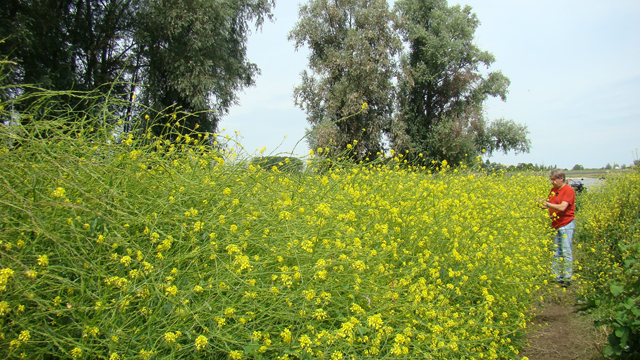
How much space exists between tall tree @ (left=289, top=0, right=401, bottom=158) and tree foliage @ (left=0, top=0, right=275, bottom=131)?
628 cm

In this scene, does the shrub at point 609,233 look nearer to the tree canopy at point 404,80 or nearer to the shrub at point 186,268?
the shrub at point 186,268

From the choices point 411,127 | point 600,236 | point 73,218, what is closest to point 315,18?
point 411,127

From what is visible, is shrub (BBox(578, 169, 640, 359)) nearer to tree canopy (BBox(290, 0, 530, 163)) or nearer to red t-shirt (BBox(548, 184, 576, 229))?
red t-shirt (BBox(548, 184, 576, 229))

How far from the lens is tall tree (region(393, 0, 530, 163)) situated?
24.6 metres

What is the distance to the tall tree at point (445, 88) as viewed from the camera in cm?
2462

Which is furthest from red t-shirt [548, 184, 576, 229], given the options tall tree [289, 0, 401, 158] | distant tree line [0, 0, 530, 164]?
tall tree [289, 0, 401, 158]

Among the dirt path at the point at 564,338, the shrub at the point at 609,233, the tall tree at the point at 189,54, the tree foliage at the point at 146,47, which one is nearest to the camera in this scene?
the dirt path at the point at 564,338

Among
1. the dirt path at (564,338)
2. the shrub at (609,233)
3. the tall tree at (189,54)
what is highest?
the tall tree at (189,54)

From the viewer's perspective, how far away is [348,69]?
23.7 meters

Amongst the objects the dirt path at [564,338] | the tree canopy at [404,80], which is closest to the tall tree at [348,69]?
the tree canopy at [404,80]

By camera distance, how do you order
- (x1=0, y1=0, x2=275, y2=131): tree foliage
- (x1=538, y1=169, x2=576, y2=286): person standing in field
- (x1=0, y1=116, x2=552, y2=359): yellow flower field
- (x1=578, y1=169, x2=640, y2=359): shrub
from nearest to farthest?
(x1=0, y1=116, x2=552, y2=359): yellow flower field < (x1=578, y1=169, x2=640, y2=359): shrub < (x1=538, y1=169, x2=576, y2=286): person standing in field < (x1=0, y1=0, x2=275, y2=131): tree foliage

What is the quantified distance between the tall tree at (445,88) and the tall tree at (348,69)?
54.9 inches

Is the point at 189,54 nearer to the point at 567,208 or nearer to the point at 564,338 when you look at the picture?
the point at 567,208

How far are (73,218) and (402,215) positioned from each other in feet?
9.64
